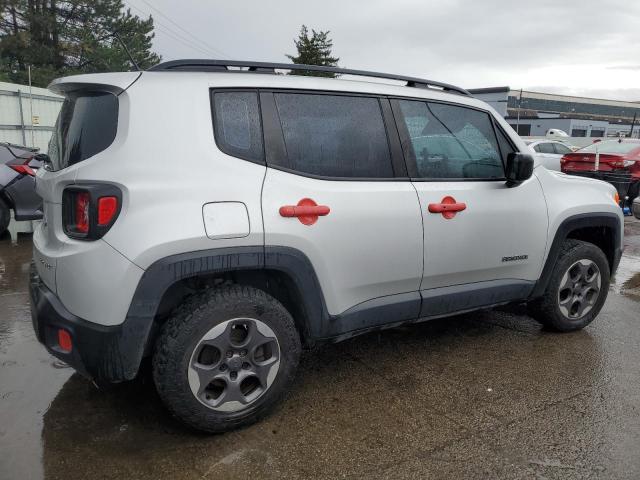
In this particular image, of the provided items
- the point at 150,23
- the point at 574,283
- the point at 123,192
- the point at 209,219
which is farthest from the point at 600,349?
the point at 150,23

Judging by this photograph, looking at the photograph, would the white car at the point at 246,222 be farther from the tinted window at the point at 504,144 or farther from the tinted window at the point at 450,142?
the tinted window at the point at 504,144

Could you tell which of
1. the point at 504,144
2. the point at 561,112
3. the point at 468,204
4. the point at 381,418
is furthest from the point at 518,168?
the point at 561,112

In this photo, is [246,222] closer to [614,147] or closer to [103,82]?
[103,82]

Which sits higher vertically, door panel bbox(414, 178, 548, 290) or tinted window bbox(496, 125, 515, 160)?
tinted window bbox(496, 125, 515, 160)

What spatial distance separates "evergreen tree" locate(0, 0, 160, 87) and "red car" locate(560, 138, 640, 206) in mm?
28272

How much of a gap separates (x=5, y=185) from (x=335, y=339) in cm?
612

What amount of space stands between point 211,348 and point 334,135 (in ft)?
4.31

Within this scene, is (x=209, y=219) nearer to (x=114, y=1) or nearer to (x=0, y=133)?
(x=0, y=133)

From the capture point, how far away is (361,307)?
2.97 meters

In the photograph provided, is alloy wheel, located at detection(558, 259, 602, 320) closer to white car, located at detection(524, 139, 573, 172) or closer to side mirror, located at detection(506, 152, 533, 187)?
side mirror, located at detection(506, 152, 533, 187)

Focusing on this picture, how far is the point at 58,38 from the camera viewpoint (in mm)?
33750

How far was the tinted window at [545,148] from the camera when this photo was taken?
16109mm

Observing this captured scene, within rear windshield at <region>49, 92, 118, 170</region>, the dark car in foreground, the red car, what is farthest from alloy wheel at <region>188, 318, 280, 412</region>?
the red car

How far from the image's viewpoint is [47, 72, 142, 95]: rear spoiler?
246 centimetres
